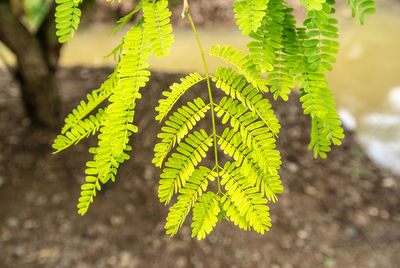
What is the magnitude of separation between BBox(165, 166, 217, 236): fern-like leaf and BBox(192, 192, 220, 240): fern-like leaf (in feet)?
0.06

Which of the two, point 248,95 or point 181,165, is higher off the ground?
point 248,95

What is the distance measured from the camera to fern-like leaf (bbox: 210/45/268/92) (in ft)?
2.91

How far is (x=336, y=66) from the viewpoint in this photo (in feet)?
33.2

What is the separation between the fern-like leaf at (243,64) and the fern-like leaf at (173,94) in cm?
9

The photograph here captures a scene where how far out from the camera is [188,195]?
930 millimetres

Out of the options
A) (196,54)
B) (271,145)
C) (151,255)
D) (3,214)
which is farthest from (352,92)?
(271,145)

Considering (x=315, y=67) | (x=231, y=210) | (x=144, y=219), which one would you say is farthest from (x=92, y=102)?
(x=144, y=219)

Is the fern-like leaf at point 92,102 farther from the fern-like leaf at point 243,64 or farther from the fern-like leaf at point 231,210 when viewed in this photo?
the fern-like leaf at point 231,210

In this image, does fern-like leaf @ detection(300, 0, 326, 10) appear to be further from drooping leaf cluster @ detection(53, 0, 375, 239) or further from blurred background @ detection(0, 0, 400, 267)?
blurred background @ detection(0, 0, 400, 267)

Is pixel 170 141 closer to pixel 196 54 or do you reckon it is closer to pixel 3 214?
pixel 3 214

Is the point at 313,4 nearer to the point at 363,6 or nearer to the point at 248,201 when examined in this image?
the point at 363,6

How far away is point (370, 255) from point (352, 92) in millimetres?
5386

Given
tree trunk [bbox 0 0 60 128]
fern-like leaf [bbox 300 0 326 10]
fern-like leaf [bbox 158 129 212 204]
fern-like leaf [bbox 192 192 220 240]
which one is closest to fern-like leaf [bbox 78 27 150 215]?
fern-like leaf [bbox 158 129 212 204]

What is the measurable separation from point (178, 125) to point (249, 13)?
1.02 ft
